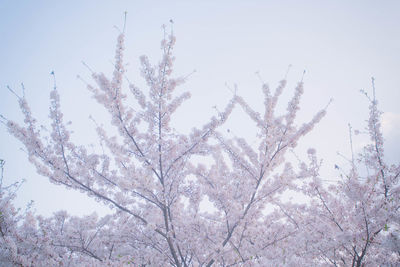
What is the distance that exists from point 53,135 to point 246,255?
21.1 feet

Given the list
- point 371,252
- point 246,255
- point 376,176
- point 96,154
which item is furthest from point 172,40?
point 371,252

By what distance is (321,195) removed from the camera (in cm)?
608

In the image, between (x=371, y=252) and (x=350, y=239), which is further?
(x=371, y=252)

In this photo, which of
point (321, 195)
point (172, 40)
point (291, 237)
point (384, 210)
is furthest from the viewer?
point (291, 237)

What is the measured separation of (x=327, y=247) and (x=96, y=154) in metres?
6.57

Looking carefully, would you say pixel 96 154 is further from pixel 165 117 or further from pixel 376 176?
pixel 376 176

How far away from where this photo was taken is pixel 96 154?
19.1 ft

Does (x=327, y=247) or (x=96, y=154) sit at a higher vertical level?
(x=96, y=154)

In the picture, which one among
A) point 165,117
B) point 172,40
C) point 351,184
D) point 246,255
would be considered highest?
point 172,40

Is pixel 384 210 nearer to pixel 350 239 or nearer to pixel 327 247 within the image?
pixel 350 239

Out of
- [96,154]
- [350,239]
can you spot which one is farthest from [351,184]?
[96,154]

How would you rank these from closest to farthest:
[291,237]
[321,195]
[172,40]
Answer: [172,40] < [321,195] < [291,237]

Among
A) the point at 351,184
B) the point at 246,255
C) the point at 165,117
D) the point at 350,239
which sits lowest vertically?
the point at 246,255

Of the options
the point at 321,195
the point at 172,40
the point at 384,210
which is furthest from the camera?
the point at 321,195
